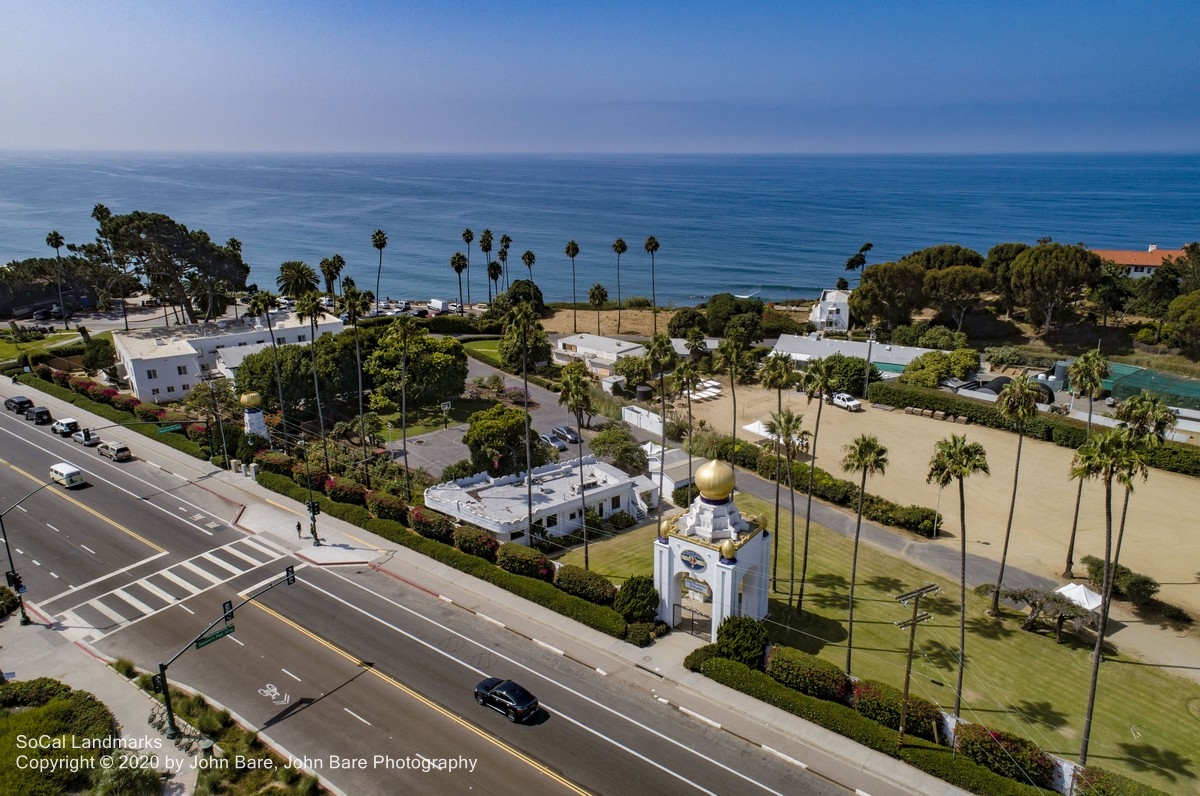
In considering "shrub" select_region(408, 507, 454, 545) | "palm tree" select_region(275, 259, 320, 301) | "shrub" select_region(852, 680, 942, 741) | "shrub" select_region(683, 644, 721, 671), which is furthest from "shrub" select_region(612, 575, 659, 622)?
"palm tree" select_region(275, 259, 320, 301)

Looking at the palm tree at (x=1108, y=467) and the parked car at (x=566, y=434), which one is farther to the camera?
the parked car at (x=566, y=434)

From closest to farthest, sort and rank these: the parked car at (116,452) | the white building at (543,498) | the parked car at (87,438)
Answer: the white building at (543,498), the parked car at (116,452), the parked car at (87,438)

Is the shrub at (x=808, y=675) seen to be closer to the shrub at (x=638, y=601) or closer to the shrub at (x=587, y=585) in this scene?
the shrub at (x=638, y=601)

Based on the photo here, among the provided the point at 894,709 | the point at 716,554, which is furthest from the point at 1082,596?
the point at 716,554

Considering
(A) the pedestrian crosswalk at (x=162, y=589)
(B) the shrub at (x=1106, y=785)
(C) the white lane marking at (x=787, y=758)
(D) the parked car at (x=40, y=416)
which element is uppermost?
(D) the parked car at (x=40, y=416)

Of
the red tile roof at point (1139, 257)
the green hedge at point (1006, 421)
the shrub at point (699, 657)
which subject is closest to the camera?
the shrub at point (699, 657)

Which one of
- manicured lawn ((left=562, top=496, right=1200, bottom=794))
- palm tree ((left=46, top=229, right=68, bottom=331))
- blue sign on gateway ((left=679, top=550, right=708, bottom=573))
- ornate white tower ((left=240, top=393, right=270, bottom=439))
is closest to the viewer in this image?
manicured lawn ((left=562, top=496, right=1200, bottom=794))

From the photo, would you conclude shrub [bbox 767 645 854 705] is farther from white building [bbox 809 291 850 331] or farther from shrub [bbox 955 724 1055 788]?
white building [bbox 809 291 850 331]

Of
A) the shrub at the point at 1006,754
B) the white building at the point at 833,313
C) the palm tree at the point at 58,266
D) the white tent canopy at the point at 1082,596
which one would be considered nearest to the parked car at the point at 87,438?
the palm tree at the point at 58,266
